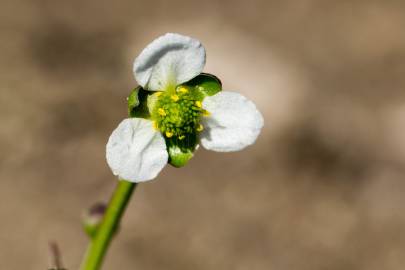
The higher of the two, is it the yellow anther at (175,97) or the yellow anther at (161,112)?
the yellow anther at (175,97)

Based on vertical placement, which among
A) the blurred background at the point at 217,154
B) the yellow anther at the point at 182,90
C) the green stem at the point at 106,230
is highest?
the blurred background at the point at 217,154

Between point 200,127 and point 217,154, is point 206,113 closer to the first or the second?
point 200,127

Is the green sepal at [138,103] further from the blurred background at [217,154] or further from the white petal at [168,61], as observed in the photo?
the blurred background at [217,154]

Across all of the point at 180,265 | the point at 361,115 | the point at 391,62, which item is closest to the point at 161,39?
the point at 180,265

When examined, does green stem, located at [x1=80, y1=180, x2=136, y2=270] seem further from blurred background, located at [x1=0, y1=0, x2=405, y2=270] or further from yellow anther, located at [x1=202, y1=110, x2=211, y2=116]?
blurred background, located at [x1=0, y1=0, x2=405, y2=270]

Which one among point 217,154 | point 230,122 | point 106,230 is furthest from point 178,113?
point 217,154

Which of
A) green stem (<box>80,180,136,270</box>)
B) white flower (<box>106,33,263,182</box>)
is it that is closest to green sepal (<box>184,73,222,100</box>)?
white flower (<box>106,33,263,182</box>)

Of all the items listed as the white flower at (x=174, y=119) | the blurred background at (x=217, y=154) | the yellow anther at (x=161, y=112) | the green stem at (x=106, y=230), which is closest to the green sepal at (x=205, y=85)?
the white flower at (x=174, y=119)
